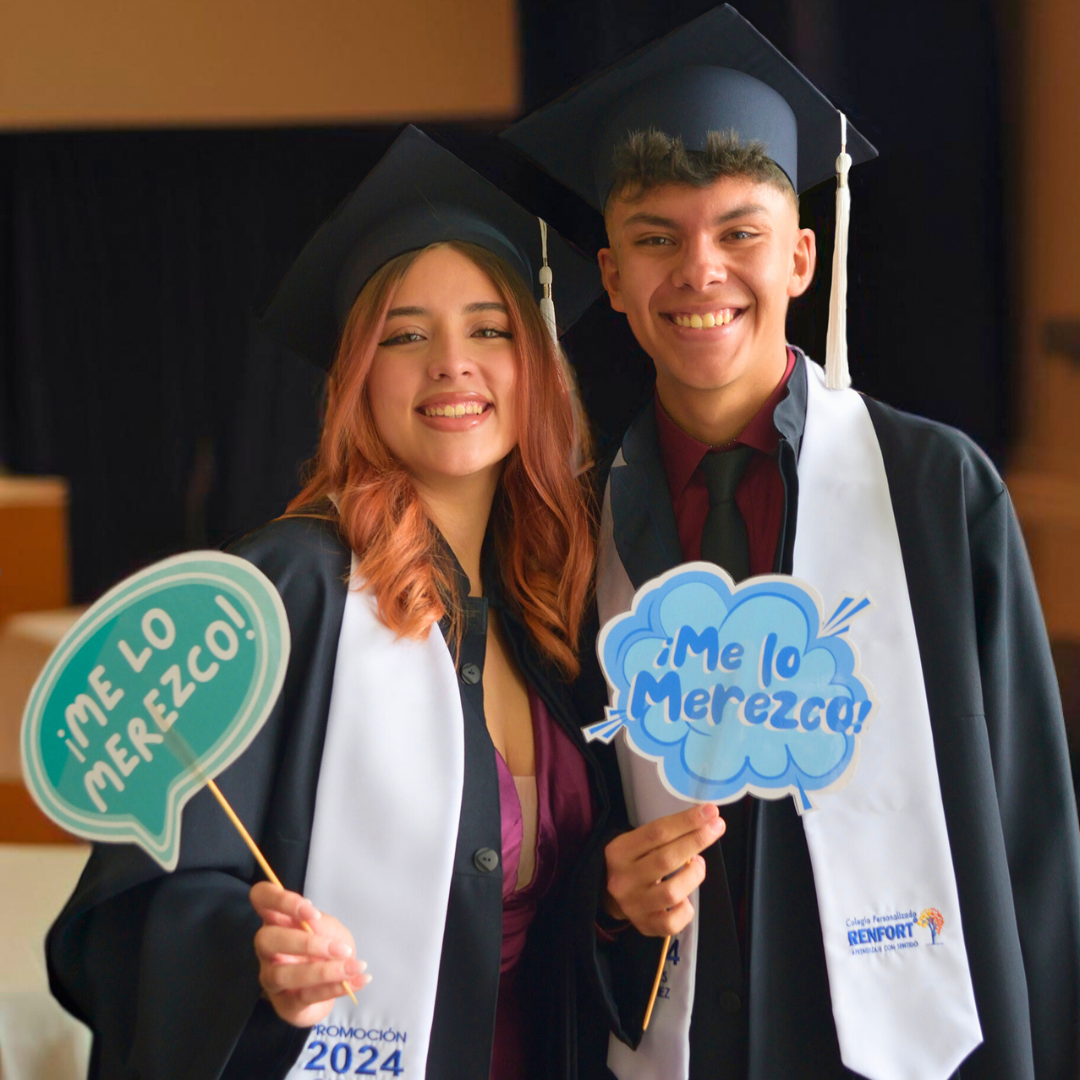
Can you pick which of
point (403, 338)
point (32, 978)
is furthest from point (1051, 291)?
point (32, 978)

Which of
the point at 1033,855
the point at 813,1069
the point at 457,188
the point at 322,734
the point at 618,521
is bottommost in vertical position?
the point at 813,1069

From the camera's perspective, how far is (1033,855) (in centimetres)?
152

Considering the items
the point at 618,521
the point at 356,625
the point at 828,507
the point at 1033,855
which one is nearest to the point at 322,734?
the point at 356,625

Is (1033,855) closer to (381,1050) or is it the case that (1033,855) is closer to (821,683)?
(821,683)

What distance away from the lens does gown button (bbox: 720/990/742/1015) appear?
1.46 metres

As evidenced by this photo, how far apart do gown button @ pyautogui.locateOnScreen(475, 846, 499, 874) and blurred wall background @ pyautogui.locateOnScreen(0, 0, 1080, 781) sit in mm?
749

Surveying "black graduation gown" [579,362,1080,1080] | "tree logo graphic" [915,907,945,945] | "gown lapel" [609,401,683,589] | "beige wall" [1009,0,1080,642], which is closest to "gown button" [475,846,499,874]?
"black graduation gown" [579,362,1080,1080]

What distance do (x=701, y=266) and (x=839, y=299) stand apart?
26 cm

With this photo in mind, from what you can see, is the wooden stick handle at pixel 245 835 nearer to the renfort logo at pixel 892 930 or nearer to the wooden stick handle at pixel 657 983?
the wooden stick handle at pixel 657 983

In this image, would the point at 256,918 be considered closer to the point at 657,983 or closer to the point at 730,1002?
the point at 657,983

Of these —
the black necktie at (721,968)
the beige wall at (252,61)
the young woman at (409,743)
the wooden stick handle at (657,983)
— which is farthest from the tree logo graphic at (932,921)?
the beige wall at (252,61)

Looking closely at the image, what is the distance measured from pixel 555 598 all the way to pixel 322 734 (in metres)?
0.39

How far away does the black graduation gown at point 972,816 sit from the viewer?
146cm

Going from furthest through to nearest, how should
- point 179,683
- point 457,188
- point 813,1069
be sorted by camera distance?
point 457,188, point 813,1069, point 179,683
